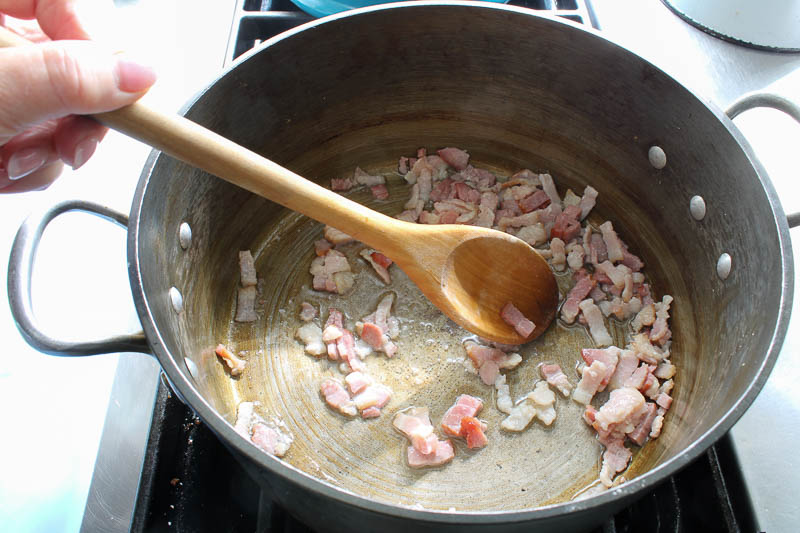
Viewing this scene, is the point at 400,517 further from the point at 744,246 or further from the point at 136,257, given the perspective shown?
the point at 744,246

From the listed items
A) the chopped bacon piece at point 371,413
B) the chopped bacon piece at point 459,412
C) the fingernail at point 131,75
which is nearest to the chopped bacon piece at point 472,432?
the chopped bacon piece at point 459,412

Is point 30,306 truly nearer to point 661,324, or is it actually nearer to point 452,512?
point 452,512

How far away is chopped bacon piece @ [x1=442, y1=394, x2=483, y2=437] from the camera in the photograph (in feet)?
3.53

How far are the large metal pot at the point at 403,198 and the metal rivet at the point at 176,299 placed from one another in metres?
0.01

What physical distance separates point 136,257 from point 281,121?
21.9 inches

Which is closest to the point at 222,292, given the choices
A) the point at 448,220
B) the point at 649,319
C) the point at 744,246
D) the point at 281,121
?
the point at 281,121

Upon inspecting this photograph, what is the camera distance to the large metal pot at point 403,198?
35.7 inches

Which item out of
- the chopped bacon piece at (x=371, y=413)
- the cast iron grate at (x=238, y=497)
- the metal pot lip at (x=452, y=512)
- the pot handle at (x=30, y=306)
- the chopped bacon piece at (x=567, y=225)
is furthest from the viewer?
the chopped bacon piece at (x=567, y=225)

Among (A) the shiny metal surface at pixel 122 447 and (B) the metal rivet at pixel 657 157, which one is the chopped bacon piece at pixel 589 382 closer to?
(B) the metal rivet at pixel 657 157

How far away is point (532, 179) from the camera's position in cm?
142

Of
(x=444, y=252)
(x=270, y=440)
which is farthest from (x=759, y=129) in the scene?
(x=270, y=440)

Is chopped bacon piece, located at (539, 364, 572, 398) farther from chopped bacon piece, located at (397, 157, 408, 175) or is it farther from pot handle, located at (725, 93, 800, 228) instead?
chopped bacon piece, located at (397, 157, 408, 175)

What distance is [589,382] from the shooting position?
112 centimetres

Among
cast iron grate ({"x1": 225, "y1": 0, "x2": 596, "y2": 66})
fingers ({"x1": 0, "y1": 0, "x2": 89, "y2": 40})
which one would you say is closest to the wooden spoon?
fingers ({"x1": 0, "y1": 0, "x2": 89, "y2": 40})
